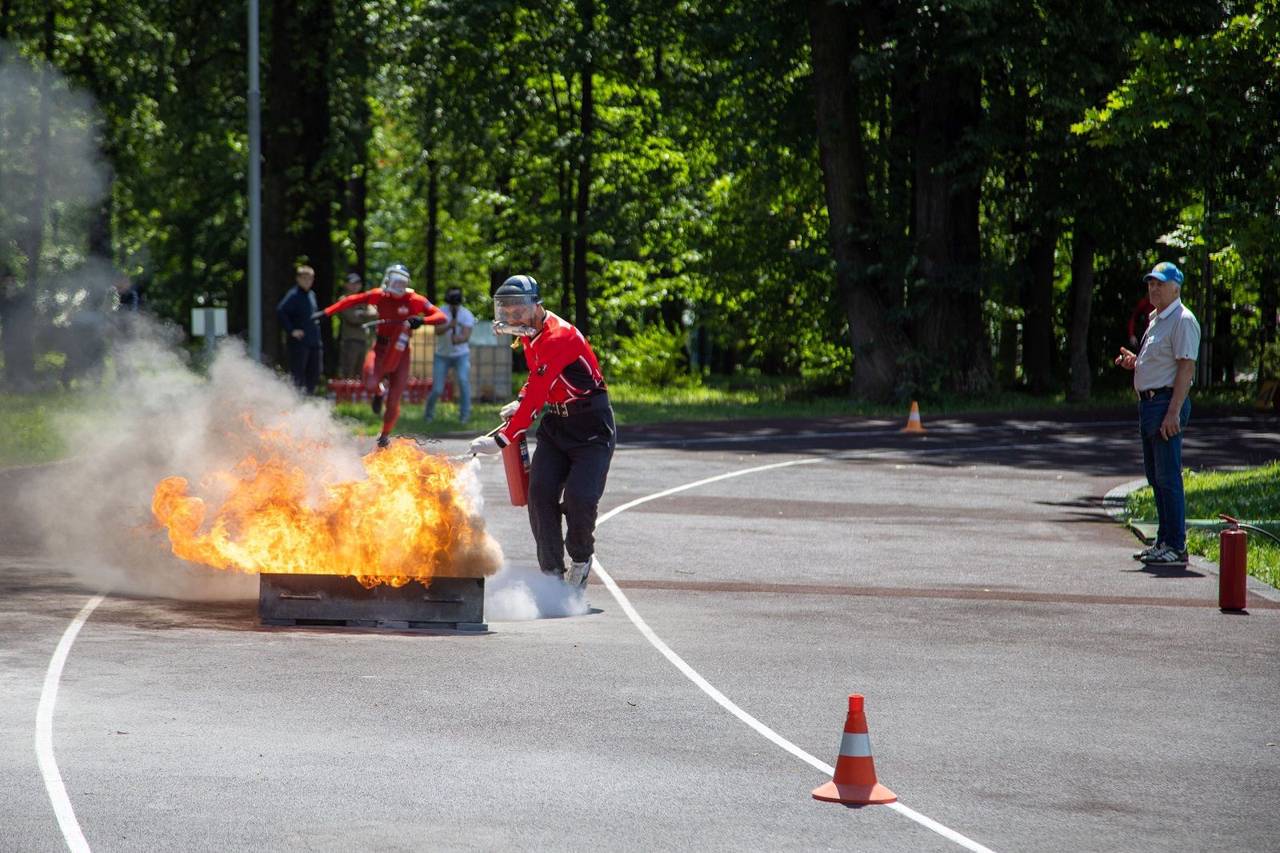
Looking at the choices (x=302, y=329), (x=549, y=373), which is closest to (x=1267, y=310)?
(x=302, y=329)

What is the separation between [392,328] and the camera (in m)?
22.7

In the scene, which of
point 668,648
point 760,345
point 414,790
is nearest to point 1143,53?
point 668,648

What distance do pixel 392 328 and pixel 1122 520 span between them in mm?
9511

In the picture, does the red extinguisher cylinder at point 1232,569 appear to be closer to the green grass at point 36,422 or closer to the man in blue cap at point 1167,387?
the man in blue cap at point 1167,387

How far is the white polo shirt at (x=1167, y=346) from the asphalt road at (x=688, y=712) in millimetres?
1424

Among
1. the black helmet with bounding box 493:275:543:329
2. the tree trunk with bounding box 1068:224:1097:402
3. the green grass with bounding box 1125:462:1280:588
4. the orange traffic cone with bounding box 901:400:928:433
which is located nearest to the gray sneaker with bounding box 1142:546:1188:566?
the green grass with bounding box 1125:462:1280:588

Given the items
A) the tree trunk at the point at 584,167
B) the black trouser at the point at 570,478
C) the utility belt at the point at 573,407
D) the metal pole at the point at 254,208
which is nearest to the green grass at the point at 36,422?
the metal pole at the point at 254,208

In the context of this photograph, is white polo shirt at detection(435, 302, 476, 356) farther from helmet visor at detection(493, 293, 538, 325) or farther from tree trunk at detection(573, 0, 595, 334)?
helmet visor at detection(493, 293, 538, 325)

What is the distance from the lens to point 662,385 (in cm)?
4347

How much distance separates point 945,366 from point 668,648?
80.1ft

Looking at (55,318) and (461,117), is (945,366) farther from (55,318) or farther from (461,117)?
(55,318)

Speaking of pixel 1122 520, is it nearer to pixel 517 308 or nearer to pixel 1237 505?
pixel 1237 505

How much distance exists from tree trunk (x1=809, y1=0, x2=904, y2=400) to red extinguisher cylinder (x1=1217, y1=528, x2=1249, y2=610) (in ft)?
74.5

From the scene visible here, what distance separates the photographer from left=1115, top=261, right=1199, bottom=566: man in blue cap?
13.4m
